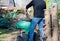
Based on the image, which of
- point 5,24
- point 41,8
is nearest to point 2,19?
point 5,24

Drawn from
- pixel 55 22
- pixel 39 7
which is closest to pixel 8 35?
pixel 39 7

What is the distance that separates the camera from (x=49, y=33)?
15.0 ft

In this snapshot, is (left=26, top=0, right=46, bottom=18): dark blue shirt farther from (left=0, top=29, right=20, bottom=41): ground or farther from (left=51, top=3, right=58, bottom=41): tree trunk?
(left=51, top=3, right=58, bottom=41): tree trunk

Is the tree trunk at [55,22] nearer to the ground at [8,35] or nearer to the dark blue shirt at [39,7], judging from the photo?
the dark blue shirt at [39,7]

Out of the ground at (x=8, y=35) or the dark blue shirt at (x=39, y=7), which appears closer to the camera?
the dark blue shirt at (x=39, y=7)

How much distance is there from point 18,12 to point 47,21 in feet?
32.5

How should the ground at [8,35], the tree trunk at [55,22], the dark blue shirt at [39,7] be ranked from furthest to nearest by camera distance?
the ground at [8,35] → the dark blue shirt at [39,7] → the tree trunk at [55,22]

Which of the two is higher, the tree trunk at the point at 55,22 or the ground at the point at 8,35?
the tree trunk at the point at 55,22

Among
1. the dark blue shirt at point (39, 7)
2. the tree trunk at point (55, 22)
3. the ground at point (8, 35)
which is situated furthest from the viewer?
the ground at point (8, 35)

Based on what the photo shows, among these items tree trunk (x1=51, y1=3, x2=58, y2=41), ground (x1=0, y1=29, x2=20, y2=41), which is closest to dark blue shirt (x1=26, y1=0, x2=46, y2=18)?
ground (x1=0, y1=29, x2=20, y2=41)

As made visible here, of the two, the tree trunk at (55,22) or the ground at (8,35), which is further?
the ground at (8,35)

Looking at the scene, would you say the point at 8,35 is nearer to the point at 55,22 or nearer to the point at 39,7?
the point at 39,7

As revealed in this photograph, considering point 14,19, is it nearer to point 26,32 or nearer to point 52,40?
point 26,32

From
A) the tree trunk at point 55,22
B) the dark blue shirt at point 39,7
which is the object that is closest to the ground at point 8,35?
the dark blue shirt at point 39,7
